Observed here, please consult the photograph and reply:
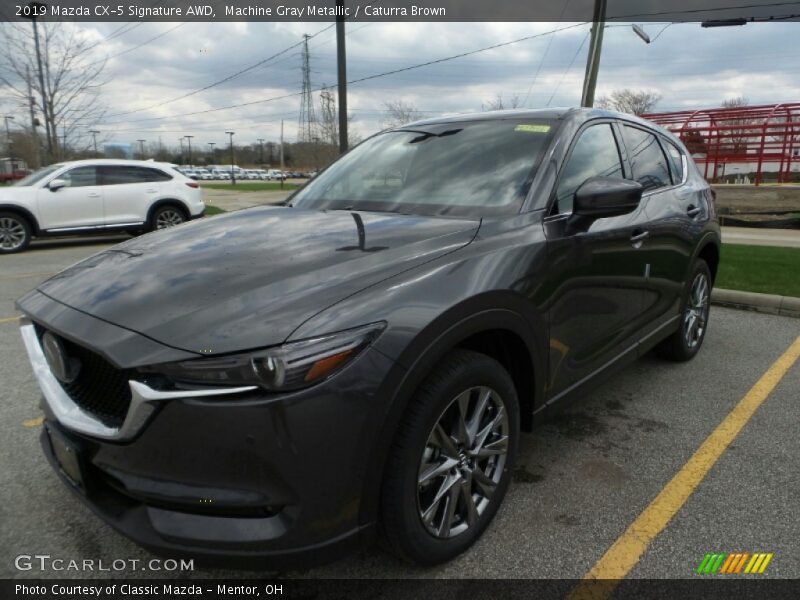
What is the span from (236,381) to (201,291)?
0.44 m

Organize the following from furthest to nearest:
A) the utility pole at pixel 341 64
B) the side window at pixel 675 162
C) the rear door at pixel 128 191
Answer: the utility pole at pixel 341 64
the rear door at pixel 128 191
the side window at pixel 675 162

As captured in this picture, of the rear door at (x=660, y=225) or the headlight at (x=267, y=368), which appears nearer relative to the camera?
the headlight at (x=267, y=368)

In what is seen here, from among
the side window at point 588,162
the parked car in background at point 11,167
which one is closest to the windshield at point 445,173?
the side window at point 588,162

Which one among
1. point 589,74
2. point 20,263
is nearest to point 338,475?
point 20,263

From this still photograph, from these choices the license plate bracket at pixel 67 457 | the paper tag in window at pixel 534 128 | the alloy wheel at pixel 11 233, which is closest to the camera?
the license plate bracket at pixel 67 457

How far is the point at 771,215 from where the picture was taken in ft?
46.5

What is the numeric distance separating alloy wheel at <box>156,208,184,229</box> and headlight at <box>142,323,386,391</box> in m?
11.1

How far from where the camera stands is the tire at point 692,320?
161 inches

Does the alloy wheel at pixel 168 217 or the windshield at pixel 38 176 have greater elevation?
the windshield at pixel 38 176

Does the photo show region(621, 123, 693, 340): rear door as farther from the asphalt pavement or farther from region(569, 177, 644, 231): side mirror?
region(569, 177, 644, 231): side mirror

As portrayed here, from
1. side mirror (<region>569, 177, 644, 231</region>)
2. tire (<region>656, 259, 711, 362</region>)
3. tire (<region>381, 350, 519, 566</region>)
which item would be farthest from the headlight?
tire (<region>656, 259, 711, 362</region>)

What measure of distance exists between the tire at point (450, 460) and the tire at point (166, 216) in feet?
35.6

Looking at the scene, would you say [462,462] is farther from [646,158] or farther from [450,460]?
[646,158]

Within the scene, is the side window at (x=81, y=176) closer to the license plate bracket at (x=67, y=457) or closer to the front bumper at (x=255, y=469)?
the license plate bracket at (x=67, y=457)
